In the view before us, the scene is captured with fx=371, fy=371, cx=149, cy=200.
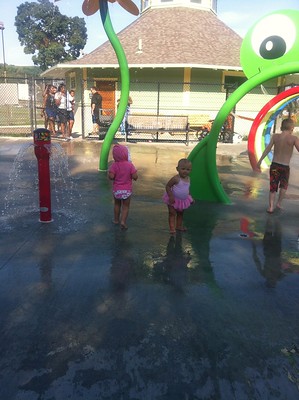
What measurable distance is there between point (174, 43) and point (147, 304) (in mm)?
20339

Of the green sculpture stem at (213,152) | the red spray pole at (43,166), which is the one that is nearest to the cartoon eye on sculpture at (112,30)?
the green sculpture stem at (213,152)

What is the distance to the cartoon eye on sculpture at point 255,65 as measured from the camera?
20.8 feet

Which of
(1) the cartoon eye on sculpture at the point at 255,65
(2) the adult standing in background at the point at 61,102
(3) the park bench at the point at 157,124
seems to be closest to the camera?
(1) the cartoon eye on sculpture at the point at 255,65

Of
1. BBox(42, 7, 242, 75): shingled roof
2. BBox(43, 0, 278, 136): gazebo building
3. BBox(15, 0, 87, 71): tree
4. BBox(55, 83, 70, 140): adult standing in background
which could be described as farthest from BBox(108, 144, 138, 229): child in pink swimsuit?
BBox(15, 0, 87, 71): tree

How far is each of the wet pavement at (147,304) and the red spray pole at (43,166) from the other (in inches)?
8.2

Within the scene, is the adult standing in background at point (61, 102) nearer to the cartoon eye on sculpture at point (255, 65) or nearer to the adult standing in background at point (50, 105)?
the adult standing in background at point (50, 105)

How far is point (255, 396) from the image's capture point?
7.58ft

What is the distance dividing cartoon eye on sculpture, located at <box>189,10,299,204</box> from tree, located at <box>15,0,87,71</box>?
204ft

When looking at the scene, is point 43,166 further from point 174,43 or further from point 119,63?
point 174,43

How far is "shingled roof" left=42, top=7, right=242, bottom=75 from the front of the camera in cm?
1930

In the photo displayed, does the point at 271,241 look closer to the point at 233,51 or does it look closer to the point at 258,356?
the point at 258,356

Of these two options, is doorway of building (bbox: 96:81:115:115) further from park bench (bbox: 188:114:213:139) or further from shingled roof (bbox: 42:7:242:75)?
park bench (bbox: 188:114:213:139)

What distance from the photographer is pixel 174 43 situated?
21.0 meters

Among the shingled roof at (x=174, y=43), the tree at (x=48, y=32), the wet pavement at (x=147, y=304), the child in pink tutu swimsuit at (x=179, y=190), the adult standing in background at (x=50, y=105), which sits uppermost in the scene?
the tree at (x=48, y=32)
